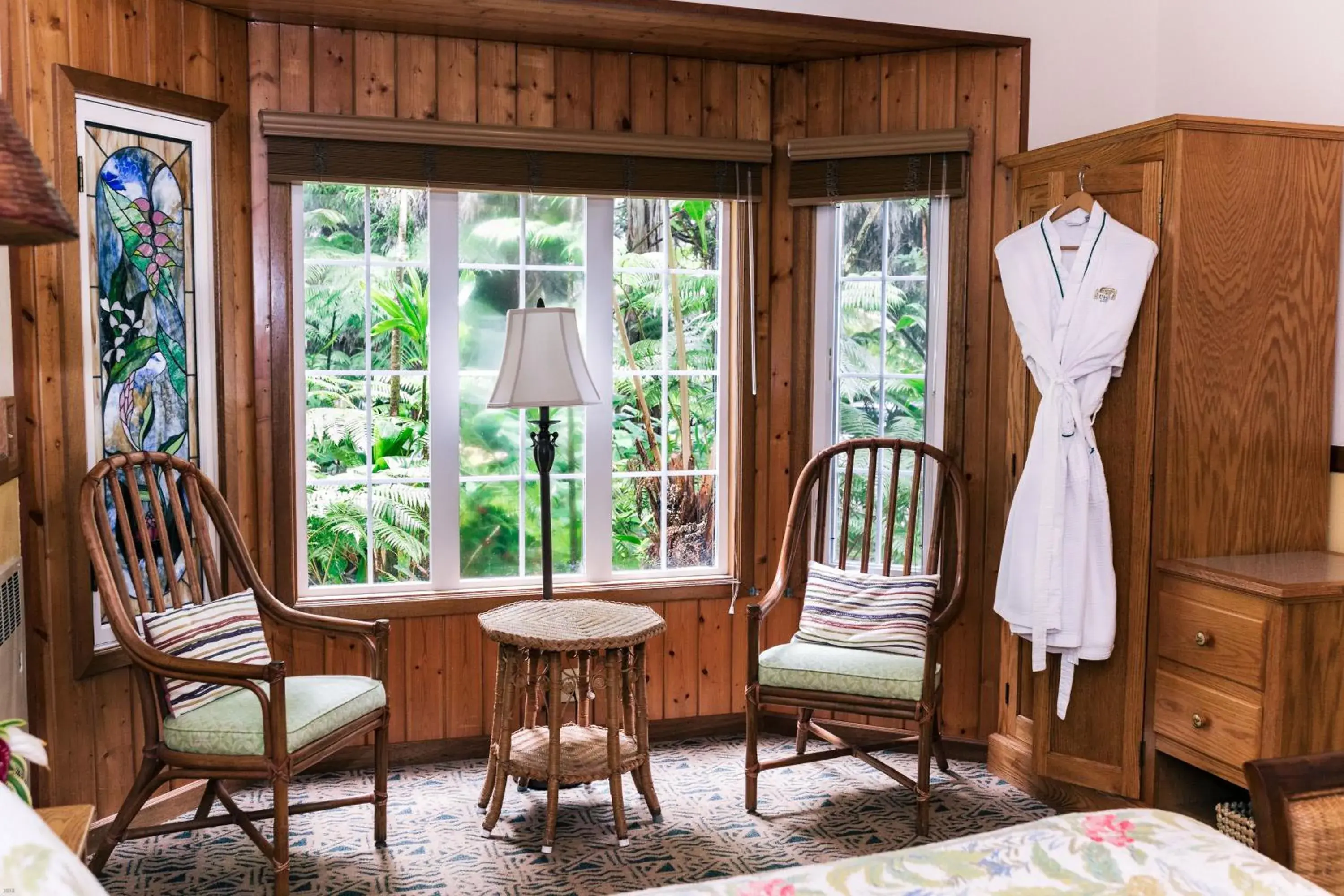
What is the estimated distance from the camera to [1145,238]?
3021 millimetres

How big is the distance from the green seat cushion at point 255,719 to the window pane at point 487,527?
3.06 ft

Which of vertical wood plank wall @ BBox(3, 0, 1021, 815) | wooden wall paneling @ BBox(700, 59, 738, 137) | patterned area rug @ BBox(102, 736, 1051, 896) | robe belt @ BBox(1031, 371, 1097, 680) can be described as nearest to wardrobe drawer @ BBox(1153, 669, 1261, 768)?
robe belt @ BBox(1031, 371, 1097, 680)

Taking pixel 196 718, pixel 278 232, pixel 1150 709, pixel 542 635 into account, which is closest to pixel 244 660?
pixel 196 718

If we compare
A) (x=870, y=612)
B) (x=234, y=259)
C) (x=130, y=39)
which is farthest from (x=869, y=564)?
(x=130, y=39)

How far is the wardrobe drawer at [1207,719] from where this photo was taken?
9.12ft

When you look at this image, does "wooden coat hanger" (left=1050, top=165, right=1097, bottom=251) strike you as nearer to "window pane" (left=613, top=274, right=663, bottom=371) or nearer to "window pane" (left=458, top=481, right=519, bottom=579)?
"window pane" (left=613, top=274, right=663, bottom=371)

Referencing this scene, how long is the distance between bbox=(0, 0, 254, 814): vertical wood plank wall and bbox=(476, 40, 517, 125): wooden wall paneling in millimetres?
831

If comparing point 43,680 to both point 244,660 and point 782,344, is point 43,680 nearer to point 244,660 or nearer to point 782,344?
point 244,660

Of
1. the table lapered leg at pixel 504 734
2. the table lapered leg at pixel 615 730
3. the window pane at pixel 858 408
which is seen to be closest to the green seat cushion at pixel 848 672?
the table lapered leg at pixel 615 730

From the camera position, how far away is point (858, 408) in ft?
13.4

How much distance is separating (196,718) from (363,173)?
5.84ft

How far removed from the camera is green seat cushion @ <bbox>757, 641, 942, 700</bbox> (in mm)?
3281

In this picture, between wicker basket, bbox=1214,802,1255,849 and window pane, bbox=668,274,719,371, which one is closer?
wicker basket, bbox=1214,802,1255,849

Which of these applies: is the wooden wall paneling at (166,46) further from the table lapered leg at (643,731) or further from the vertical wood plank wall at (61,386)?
the table lapered leg at (643,731)
